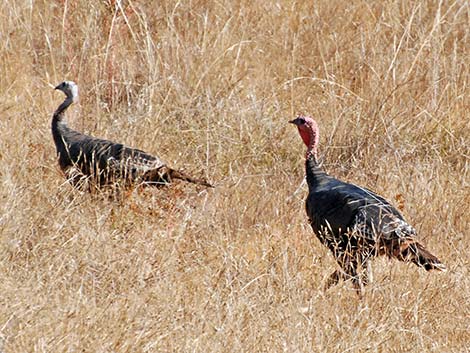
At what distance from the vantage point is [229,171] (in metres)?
6.66

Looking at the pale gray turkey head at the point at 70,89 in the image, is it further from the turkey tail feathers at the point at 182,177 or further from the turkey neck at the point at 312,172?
the turkey neck at the point at 312,172

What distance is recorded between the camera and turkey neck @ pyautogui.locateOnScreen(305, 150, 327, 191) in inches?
234

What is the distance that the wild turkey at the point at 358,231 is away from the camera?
505 centimetres

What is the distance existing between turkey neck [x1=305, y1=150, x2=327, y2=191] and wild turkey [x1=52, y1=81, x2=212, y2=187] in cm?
57

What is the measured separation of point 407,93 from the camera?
7.61m

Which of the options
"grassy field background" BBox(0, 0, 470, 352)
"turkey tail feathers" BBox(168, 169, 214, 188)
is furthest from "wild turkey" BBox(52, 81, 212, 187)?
"grassy field background" BBox(0, 0, 470, 352)

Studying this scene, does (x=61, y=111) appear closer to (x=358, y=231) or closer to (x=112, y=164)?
(x=112, y=164)

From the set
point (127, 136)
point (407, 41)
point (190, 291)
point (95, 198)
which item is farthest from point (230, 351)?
point (407, 41)

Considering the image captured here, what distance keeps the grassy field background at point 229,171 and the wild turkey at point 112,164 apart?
0.33 ft

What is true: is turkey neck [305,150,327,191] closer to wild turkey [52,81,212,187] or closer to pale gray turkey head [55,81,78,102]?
wild turkey [52,81,212,187]

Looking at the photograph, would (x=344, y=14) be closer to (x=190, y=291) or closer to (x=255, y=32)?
(x=255, y=32)

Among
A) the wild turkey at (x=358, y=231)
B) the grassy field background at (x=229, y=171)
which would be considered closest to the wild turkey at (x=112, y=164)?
the grassy field background at (x=229, y=171)

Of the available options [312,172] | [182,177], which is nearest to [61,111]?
[182,177]

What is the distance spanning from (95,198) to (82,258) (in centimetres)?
101
